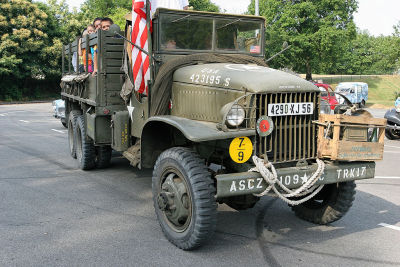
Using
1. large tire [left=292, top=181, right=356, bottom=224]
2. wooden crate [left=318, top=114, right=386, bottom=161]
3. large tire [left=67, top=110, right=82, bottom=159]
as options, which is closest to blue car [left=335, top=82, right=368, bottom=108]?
large tire [left=67, top=110, right=82, bottom=159]

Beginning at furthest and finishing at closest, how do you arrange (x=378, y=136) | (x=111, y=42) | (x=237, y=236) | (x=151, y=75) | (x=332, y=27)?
(x=332, y=27) < (x=111, y=42) < (x=151, y=75) < (x=237, y=236) < (x=378, y=136)

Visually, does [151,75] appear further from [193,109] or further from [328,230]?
[328,230]

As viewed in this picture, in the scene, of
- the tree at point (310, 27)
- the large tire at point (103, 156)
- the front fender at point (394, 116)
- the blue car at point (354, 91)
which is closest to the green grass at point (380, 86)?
the tree at point (310, 27)

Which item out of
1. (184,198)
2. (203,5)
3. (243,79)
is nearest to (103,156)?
(184,198)

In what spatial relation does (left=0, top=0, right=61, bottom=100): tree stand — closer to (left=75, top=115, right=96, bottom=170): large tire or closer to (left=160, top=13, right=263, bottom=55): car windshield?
(left=75, top=115, right=96, bottom=170): large tire

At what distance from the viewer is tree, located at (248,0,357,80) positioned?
4075 centimetres

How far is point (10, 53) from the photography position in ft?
109

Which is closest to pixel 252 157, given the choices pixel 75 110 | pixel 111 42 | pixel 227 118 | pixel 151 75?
pixel 227 118

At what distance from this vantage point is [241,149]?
13.5ft

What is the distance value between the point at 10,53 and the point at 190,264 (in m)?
33.4

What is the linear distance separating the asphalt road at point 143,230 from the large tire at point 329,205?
115 mm

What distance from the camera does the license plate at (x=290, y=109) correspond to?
168 inches

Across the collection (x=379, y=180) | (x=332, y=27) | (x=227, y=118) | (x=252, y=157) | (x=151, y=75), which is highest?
(x=332, y=27)

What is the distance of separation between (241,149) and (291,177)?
22.2 inches
